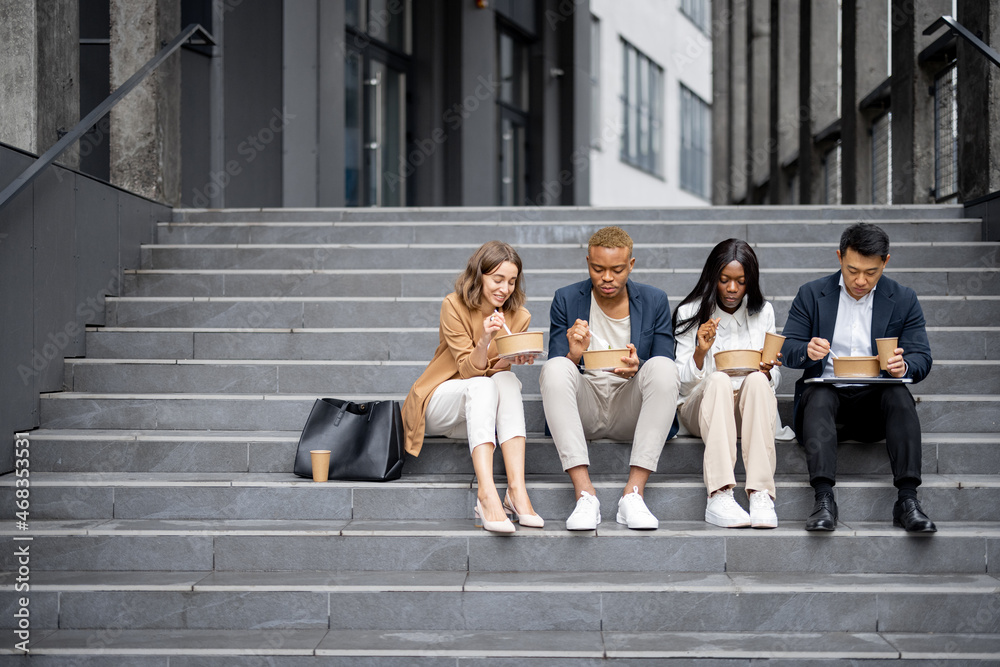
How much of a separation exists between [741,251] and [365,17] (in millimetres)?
7624

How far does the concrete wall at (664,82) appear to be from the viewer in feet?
65.9

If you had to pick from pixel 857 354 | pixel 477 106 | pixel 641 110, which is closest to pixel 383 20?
pixel 477 106

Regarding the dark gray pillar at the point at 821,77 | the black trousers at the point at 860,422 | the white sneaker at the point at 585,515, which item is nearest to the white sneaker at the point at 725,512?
the black trousers at the point at 860,422

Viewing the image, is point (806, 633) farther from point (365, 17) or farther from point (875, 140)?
point (365, 17)

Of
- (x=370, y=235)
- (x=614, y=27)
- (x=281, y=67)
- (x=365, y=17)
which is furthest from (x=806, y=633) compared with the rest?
(x=614, y=27)

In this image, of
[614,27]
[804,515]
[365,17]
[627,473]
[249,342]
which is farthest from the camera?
[614,27]

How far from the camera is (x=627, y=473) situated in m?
3.94

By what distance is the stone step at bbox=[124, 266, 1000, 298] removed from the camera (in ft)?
17.3

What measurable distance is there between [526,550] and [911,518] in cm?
144

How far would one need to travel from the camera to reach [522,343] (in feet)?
11.0

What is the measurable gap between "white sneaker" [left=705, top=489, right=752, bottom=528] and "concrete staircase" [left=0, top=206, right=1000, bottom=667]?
47 millimetres

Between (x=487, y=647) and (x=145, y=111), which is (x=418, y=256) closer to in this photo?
(x=145, y=111)

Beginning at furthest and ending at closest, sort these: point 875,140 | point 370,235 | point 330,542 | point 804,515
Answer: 1. point 875,140
2. point 370,235
3. point 804,515
4. point 330,542

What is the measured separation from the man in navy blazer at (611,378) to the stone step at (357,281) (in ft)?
4.57
